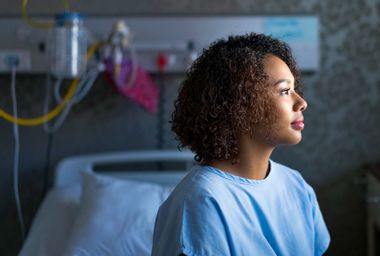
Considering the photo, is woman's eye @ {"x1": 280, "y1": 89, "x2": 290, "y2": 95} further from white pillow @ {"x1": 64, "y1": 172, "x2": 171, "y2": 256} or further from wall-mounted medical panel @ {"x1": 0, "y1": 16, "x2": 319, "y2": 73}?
wall-mounted medical panel @ {"x1": 0, "y1": 16, "x2": 319, "y2": 73}

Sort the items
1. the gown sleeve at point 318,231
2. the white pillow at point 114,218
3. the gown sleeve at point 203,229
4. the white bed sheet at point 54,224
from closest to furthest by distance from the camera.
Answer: the gown sleeve at point 203,229 → the gown sleeve at point 318,231 → the white pillow at point 114,218 → the white bed sheet at point 54,224

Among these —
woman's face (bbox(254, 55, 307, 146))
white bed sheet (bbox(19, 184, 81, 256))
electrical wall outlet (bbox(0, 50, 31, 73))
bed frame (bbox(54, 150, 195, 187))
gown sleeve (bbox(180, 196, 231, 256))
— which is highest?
electrical wall outlet (bbox(0, 50, 31, 73))

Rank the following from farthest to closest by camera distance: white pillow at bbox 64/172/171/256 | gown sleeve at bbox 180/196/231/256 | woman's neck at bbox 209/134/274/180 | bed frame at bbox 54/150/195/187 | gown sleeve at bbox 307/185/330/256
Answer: bed frame at bbox 54/150/195/187 → white pillow at bbox 64/172/171/256 → gown sleeve at bbox 307/185/330/256 → woman's neck at bbox 209/134/274/180 → gown sleeve at bbox 180/196/231/256

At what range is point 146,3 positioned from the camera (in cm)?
228

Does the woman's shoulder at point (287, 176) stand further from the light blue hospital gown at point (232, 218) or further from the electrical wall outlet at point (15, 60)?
the electrical wall outlet at point (15, 60)

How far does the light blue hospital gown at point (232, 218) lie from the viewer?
1060 mm

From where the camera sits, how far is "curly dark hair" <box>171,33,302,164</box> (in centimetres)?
112

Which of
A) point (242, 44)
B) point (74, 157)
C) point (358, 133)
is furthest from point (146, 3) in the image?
point (242, 44)

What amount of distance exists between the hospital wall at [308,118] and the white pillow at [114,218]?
48cm

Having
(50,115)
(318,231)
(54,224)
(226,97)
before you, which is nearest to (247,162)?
(226,97)

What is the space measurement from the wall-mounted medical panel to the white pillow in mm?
614

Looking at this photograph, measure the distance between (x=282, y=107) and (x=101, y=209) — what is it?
2.72ft

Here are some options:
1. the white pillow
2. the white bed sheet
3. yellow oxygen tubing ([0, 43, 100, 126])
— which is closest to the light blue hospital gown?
the white pillow

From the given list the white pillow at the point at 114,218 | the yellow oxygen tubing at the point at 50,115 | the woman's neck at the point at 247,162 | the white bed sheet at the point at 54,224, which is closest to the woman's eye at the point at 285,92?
the woman's neck at the point at 247,162
